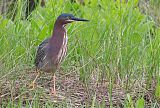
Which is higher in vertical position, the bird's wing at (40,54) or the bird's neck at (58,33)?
the bird's neck at (58,33)

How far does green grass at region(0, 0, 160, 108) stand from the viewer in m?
4.94

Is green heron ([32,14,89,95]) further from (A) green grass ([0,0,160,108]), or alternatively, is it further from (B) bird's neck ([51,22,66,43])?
(A) green grass ([0,0,160,108])

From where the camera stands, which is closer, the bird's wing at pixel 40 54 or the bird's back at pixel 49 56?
the bird's back at pixel 49 56

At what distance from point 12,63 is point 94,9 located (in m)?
1.49

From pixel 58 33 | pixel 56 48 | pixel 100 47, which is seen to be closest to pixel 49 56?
pixel 56 48

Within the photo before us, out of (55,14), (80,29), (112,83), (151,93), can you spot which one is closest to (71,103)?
(112,83)

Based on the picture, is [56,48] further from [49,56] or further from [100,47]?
[100,47]

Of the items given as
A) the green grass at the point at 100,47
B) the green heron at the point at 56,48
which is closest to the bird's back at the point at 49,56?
the green heron at the point at 56,48

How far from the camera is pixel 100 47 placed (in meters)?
5.43

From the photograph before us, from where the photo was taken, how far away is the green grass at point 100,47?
4.94 m

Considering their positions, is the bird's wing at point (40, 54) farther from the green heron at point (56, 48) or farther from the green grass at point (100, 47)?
the green grass at point (100, 47)

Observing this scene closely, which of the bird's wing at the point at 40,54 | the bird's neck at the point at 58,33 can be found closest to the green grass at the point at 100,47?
the bird's wing at the point at 40,54

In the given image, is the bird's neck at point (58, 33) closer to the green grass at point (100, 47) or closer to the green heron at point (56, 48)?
the green heron at point (56, 48)

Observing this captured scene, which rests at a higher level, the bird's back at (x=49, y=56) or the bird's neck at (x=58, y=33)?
the bird's neck at (x=58, y=33)
